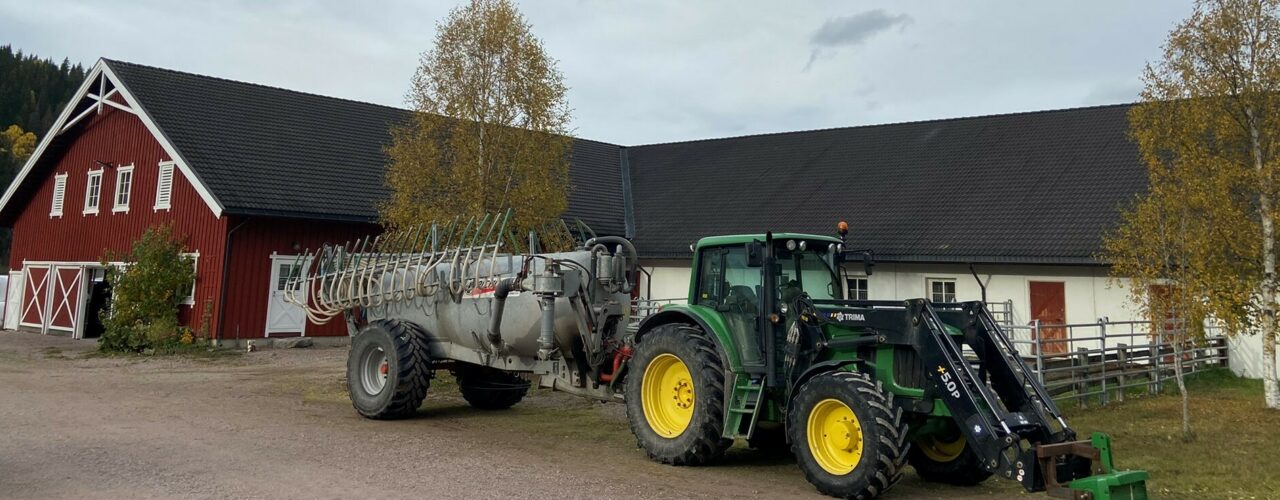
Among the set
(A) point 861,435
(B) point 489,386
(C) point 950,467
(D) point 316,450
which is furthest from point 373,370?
(C) point 950,467

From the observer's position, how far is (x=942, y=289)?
18.6 metres

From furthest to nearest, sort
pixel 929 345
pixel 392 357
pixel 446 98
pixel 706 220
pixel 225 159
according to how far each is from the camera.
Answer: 1. pixel 706 220
2. pixel 225 159
3. pixel 446 98
4. pixel 392 357
5. pixel 929 345

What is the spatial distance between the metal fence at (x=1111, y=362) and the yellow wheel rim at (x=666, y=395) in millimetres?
5339

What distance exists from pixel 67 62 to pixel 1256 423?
102895mm

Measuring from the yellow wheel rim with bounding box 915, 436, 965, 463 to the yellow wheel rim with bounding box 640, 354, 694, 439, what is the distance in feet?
6.65

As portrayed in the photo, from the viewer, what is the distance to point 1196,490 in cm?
712

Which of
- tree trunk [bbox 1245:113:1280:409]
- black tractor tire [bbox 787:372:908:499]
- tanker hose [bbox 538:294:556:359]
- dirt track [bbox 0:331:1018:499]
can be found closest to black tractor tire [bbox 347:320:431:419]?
dirt track [bbox 0:331:1018:499]

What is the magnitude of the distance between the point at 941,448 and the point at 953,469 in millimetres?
221

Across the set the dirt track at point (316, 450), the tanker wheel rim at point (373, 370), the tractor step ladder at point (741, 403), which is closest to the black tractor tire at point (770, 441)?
the dirt track at point (316, 450)

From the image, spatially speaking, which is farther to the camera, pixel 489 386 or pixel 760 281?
pixel 489 386

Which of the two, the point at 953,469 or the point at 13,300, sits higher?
the point at 13,300

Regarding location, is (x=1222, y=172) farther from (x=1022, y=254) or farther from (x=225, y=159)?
(x=225, y=159)

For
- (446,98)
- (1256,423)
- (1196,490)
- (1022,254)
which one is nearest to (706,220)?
(1022,254)

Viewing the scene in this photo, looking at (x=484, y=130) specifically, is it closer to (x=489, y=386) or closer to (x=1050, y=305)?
(x=489, y=386)
